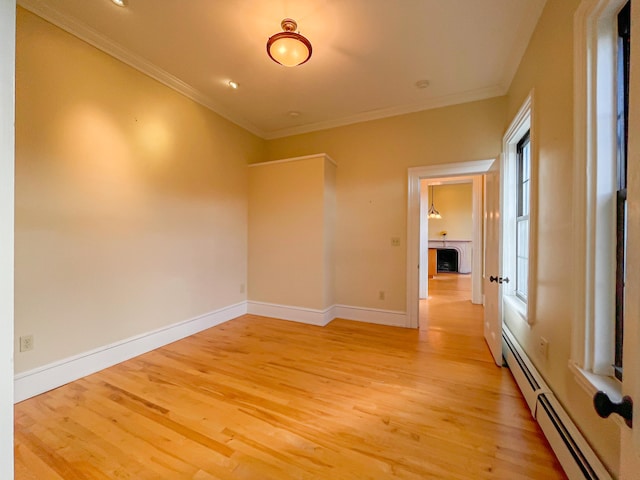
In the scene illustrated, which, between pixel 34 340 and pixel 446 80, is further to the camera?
pixel 446 80

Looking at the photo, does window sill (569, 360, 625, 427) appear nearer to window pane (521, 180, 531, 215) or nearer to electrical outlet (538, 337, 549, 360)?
electrical outlet (538, 337, 549, 360)

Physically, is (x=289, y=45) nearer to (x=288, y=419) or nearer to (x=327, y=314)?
(x=288, y=419)

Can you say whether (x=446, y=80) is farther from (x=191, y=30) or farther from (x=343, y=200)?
(x=191, y=30)

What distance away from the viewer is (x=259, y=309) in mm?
3977

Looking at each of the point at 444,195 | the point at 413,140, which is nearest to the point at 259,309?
the point at 413,140

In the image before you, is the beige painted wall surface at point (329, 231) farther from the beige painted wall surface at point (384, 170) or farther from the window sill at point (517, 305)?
the window sill at point (517, 305)

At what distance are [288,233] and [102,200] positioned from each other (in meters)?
2.10

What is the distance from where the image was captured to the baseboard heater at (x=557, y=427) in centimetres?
117

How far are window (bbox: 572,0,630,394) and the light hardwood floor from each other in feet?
2.29

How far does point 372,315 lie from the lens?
12.1ft

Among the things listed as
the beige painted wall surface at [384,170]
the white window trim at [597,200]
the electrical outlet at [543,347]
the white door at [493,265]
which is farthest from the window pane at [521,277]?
the white window trim at [597,200]

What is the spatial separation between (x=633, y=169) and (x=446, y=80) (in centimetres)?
297

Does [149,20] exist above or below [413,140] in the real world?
above

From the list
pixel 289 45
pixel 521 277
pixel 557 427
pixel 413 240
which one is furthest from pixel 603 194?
pixel 413 240
